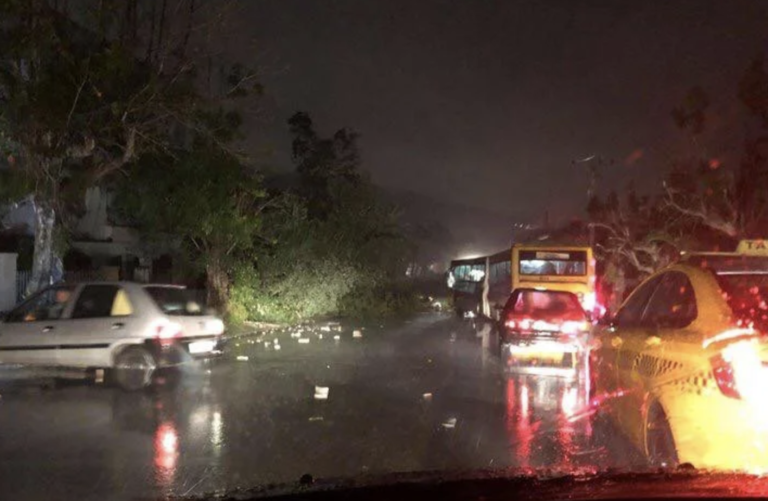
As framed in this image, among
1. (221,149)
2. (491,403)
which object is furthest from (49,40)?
(491,403)

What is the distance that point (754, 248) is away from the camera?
786cm

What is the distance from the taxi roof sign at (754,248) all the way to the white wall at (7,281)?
786 inches

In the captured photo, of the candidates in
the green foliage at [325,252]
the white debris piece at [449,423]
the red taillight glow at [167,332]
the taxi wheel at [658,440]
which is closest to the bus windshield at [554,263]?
the green foliage at [325,252]

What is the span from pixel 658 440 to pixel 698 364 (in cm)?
117

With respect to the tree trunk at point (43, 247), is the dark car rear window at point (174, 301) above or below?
below

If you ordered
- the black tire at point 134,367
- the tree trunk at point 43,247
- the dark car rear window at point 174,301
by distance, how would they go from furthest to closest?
the tree trunk at point 43,247 → the dark car rear window at point 174,301 → the black tire at point 134,367

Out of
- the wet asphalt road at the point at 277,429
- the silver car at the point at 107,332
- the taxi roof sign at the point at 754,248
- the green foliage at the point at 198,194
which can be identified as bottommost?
the wet asphalt road at the point at 277,429

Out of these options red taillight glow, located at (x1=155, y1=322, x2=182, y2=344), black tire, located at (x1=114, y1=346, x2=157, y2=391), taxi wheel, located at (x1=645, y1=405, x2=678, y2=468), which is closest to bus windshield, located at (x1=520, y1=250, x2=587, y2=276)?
red taillight glow, located at (x1=155, y1=322, x2=182, y2=344)

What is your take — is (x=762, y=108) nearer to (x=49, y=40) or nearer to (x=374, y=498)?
(x=49, y=40)

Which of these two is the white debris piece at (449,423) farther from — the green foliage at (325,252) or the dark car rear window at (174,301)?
the green foliage at (325,252)

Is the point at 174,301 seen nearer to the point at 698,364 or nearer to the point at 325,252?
the point at 698,364

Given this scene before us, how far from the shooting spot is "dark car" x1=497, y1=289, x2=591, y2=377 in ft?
52.8

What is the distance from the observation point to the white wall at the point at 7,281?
22.5m

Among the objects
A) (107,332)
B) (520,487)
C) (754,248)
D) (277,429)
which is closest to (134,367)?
(107,332)
